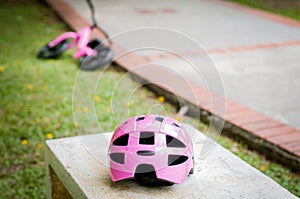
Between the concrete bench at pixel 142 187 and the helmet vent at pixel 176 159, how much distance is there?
140mm

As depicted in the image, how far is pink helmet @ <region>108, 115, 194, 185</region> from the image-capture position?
2129 millimetres

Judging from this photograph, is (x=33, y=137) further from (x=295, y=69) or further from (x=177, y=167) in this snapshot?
(x=295, y=69)

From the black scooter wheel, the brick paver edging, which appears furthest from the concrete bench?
the black scooter wheel

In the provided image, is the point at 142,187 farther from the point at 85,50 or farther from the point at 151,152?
the point at 85,50

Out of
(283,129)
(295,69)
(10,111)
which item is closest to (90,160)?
(283,129)

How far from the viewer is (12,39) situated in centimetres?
676

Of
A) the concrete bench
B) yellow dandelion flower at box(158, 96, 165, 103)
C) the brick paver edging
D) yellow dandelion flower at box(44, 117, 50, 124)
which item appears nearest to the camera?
the concrete bench

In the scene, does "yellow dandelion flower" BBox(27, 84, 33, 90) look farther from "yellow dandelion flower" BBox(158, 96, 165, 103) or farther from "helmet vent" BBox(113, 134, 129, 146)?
"helmet vent" BBox(113, 134, 129, 146)

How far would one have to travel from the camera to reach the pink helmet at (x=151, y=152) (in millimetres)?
2129

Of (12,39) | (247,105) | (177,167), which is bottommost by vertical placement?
(12,39)

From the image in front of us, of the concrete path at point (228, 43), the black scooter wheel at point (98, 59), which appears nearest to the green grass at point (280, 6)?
the concrete path at point (228, 43)

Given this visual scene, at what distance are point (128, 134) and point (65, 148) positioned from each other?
23.3 inches

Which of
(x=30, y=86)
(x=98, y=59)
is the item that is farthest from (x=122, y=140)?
(x=98, y=59)

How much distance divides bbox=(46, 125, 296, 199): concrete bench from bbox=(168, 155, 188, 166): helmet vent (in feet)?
0.46
